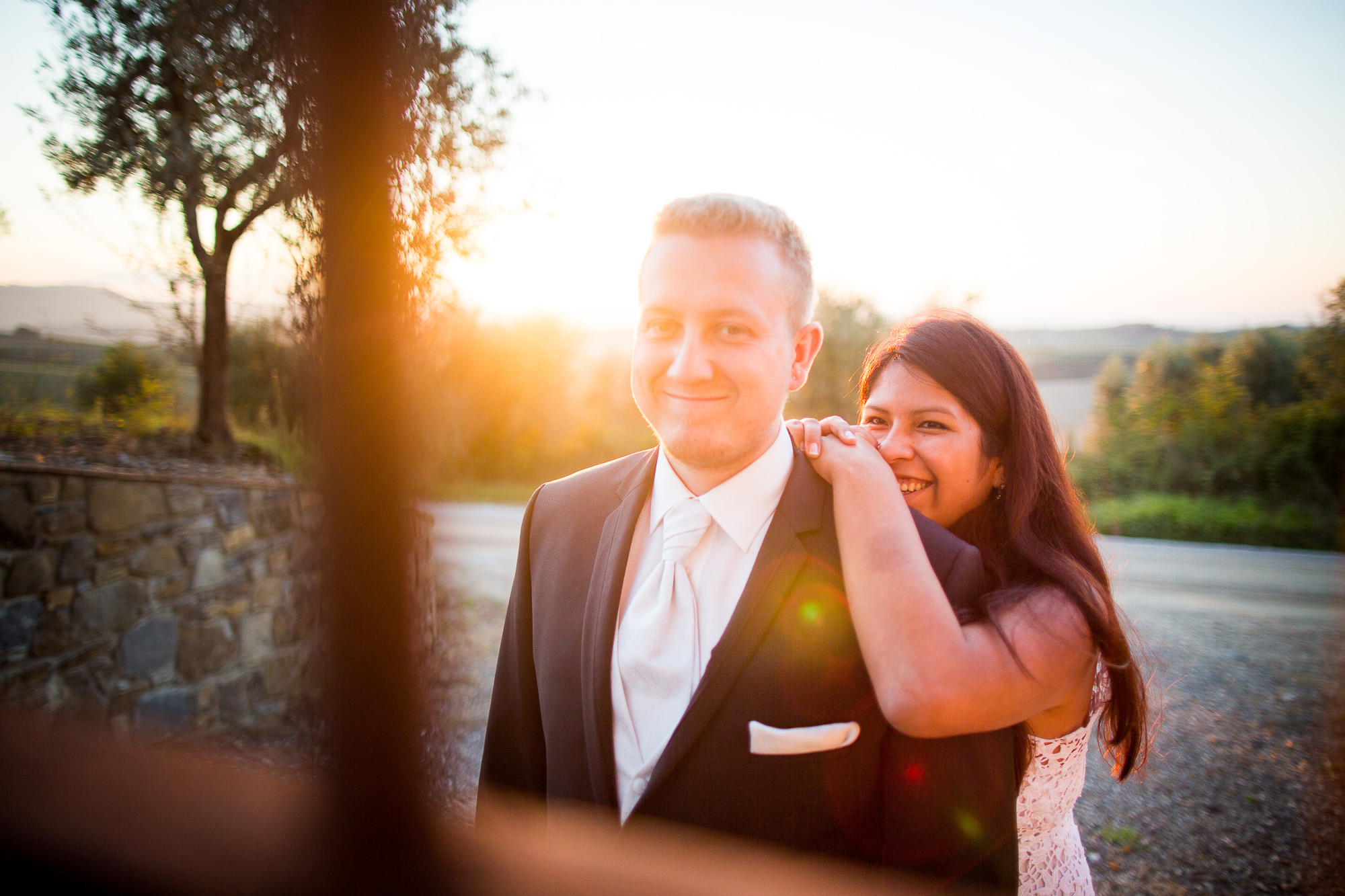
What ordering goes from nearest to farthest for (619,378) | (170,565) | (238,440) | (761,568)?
(761,568) < (170,565) < (238,440) < (619,378)

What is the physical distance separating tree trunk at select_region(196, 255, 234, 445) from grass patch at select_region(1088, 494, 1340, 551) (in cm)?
1649

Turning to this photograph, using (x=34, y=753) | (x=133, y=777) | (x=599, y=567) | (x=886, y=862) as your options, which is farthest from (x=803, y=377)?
(x=34, y=753)

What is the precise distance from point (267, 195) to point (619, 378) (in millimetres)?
21721

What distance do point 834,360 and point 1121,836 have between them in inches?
544

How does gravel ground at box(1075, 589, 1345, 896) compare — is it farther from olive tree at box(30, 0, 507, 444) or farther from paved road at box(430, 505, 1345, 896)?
Answer: olive tree at box(30, 0, 507, 444)

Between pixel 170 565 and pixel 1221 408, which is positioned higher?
pixel 1221 408

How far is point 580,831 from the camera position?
5.93 ft

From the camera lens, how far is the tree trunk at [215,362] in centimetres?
363

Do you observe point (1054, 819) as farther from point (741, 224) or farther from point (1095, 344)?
point (1095, 344)

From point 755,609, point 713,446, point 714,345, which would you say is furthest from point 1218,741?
point 714,345

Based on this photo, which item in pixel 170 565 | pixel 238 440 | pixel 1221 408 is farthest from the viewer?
pixel 1221 408

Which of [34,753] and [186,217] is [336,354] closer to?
[34,753]

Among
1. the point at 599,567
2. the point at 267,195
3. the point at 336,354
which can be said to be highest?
the point at 267,195

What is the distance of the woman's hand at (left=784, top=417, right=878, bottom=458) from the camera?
2043 millimetres
